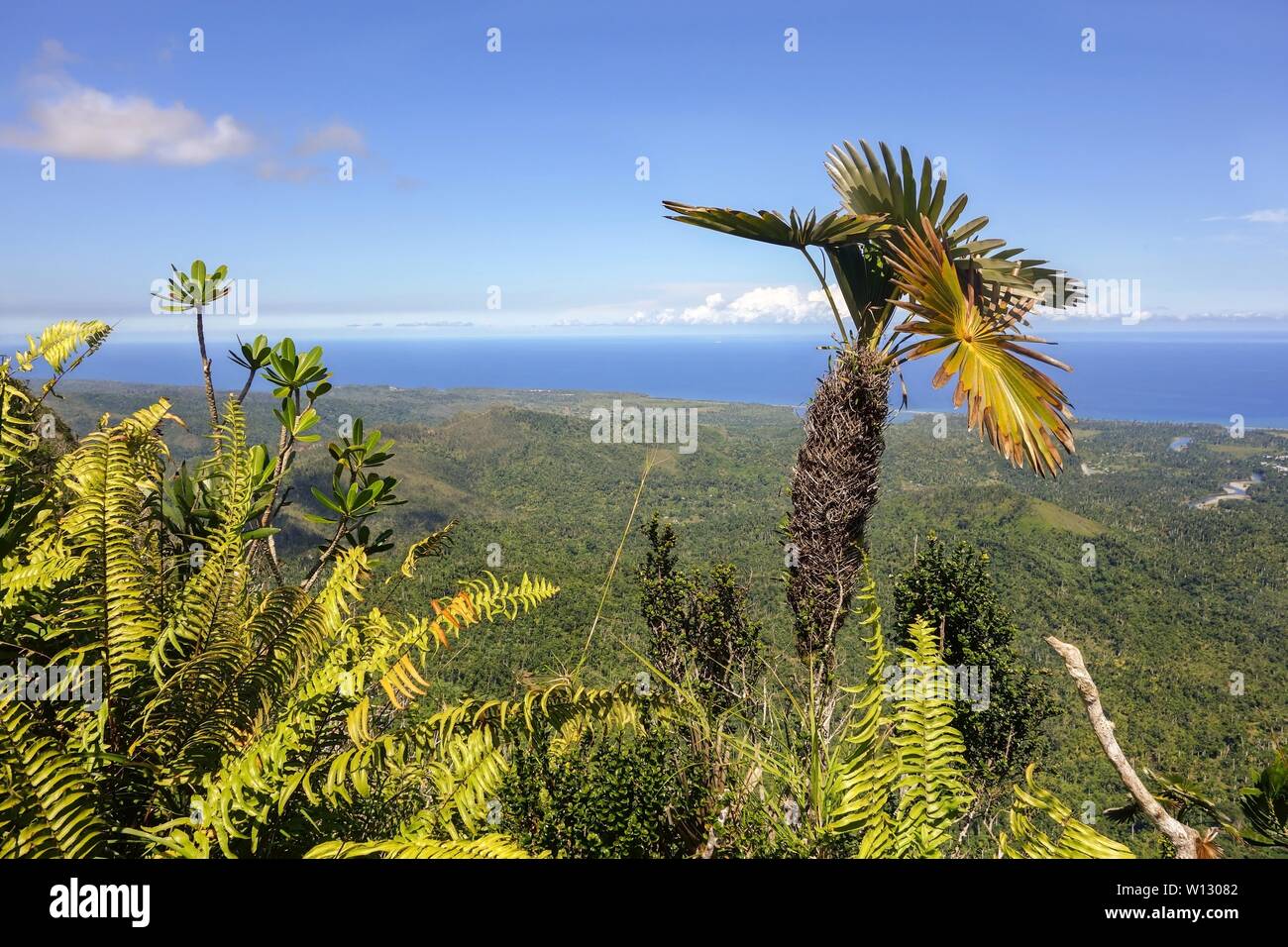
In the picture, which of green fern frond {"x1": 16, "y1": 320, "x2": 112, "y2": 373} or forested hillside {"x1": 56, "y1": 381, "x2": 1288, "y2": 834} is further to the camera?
forested hillside {"x1": 56, "y1": 381, "x2": 1288, "y2": 834}

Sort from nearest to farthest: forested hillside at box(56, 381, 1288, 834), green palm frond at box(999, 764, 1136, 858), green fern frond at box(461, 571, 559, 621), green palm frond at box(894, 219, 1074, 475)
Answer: green palm frond at box(999, 764, 1136, 858)
green fern frond at box(461, 571, 559, 621)
green palm frond at box(894, 219, 1074, 475)
forested hillside at box(56, 381, 1288, 834)

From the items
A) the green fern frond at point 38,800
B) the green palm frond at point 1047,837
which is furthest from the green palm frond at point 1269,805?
the green fern frond at point 38,800

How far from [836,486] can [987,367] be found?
0.74 m

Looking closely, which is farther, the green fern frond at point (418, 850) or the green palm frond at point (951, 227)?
the green palm frond at point (951, 227)

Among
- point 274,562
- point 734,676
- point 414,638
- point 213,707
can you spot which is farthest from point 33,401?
point 734,676

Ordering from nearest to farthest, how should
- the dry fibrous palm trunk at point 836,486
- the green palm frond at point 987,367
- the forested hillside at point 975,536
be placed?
the green palm frond at point 987,367 < the dry fibrous palm trunk at point 836,486 < the forested hillside at point 975,536

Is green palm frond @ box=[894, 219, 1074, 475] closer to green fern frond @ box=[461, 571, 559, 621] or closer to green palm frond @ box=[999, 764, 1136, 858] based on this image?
green palm frond @ box=[999, 764, 1136, 858]

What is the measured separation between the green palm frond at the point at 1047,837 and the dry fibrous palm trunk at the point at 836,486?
3.43 feet

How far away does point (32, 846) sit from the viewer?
1.27 m

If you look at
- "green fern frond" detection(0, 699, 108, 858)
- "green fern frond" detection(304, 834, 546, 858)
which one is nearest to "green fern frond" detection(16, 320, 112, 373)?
"green fern frond" detection(0, 699, 108, 858)

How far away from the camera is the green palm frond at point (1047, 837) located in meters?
1.53

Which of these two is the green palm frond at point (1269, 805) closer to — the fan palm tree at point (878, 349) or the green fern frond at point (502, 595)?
the fan palm tree at point (878, 349)

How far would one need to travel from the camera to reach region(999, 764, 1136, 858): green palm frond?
1.53 metres

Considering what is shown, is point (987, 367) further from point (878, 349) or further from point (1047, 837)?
point (1047, 837)
